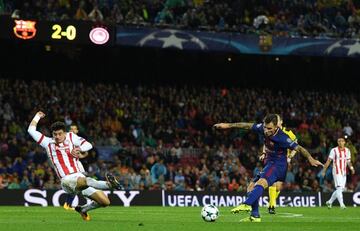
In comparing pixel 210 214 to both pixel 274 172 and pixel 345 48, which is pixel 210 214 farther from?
pixel 345 48

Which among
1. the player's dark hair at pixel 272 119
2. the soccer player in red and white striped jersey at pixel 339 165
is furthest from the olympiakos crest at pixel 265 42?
the player's dark hair at pixel 272 119

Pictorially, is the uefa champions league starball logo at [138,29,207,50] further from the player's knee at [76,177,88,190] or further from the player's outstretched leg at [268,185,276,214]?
the player's knee at [76,177,88,190]

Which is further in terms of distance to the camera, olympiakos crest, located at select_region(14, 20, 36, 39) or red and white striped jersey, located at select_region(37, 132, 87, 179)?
olympiakos crest, located at select_region(14, 20, 36, 39)

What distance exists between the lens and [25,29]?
29.1 meters

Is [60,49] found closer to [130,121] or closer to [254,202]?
[130,121]

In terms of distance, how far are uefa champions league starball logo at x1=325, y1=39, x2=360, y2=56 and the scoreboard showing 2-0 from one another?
989 centimetres

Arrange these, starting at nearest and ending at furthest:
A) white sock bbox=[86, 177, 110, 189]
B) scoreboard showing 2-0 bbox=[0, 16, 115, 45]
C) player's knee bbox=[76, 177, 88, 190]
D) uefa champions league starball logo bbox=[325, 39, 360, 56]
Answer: white sock bbox=[86, 177, 110, 189], player's knee bbox=[76, 177, 88, 190], scoreboard showing 2-0 bbox=[0, 16, 115, 45], uefa champions league starball logo bbox=[325, 39, 360, 56]

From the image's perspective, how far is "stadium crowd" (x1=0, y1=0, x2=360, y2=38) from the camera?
31.0 metres

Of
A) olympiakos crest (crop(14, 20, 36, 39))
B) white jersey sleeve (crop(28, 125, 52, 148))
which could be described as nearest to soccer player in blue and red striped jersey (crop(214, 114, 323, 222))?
white jersey sleeve (crop(28, 125, 52, 148))

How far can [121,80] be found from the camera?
37594mm

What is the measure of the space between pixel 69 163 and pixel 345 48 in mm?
21319

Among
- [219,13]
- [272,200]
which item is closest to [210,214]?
[272,200]

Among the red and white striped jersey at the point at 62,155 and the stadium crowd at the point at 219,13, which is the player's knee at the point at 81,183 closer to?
the red and white striped jersey at the point at 62,155

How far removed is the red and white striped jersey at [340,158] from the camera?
25.3 metres
